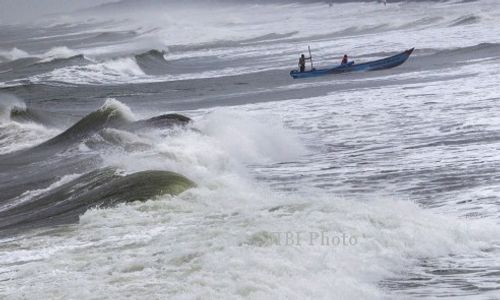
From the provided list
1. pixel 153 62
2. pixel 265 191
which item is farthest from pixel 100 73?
pixel 265 191

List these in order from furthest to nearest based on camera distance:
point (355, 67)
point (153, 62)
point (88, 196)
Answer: point (153, 62), point (355, 67), point (88, 196)

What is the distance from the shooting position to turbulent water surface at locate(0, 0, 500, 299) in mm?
10398

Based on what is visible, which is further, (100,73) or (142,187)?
(100,73)

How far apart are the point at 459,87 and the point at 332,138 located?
8.98 m

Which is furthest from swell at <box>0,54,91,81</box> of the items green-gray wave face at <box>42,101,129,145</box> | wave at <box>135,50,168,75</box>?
green-gray wave face at <box>42,101,129,145</box>

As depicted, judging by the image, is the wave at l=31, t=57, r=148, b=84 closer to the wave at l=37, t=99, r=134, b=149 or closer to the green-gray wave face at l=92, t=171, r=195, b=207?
the wave at l=37, t=99, r=134, b=149

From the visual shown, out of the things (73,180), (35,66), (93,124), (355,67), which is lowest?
(355,67)

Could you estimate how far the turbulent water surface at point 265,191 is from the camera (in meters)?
10.4

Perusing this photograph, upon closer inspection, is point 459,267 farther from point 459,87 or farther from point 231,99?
point 231,99

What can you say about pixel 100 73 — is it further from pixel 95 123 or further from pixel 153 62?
pixel 95 123

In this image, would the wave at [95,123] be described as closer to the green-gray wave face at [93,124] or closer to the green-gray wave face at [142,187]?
the green-gray wave face at [93,124]

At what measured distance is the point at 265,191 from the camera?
1591 cm

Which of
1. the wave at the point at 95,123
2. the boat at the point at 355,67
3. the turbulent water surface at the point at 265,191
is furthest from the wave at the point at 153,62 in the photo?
the wave at the point at 95,123

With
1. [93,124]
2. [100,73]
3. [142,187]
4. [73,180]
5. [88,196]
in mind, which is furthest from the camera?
[100,73]
